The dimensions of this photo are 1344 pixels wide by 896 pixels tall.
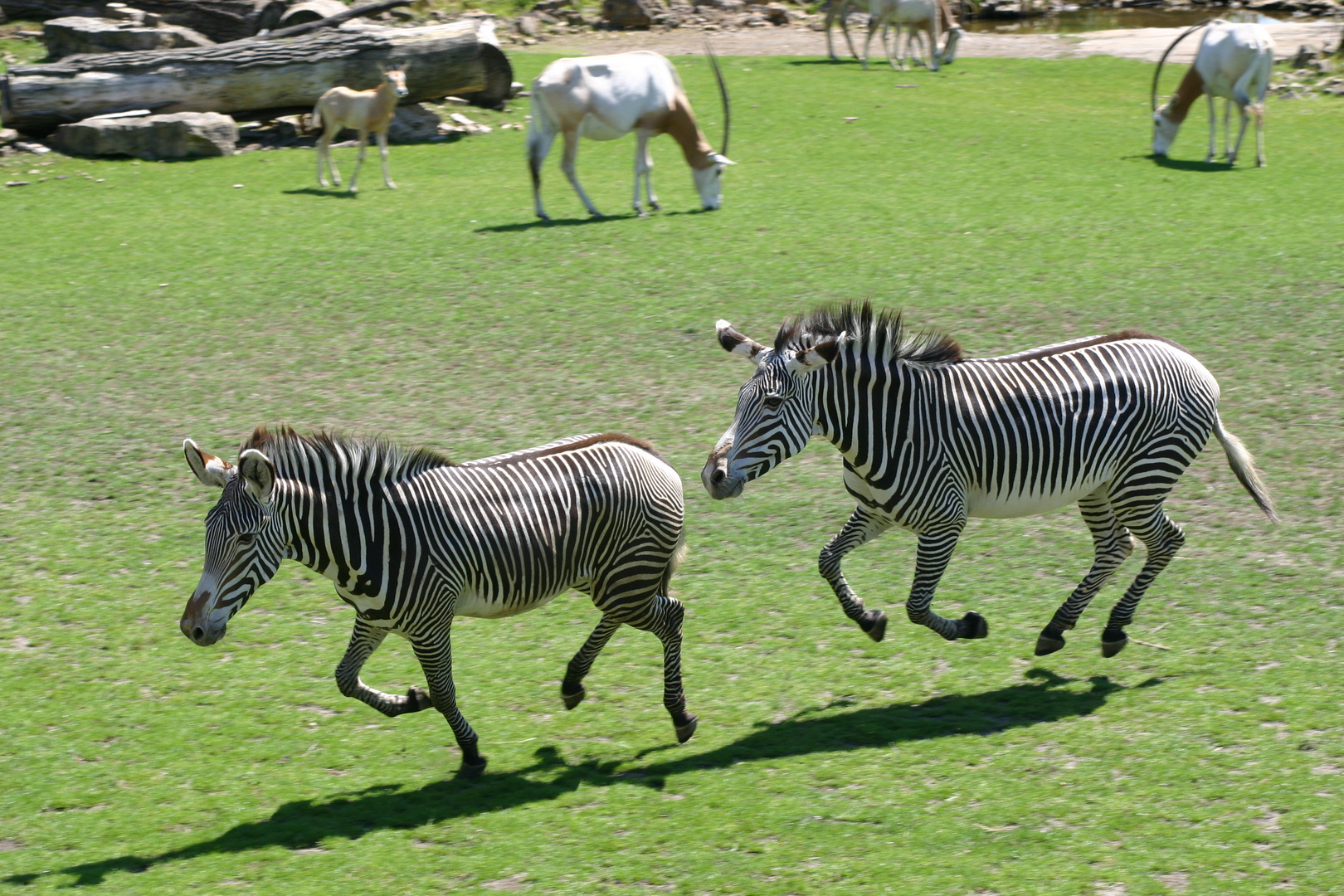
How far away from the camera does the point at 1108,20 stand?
29078mm

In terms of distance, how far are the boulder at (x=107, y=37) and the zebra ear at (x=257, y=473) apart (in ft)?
50.7

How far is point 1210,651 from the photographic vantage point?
20.3ft

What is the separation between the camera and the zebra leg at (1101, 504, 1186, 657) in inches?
243

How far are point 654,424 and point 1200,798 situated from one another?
4823 mm

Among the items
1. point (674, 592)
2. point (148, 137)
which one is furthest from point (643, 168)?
point (674, 592)

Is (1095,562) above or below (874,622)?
above

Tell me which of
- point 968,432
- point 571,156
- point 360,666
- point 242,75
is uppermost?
point 242,75

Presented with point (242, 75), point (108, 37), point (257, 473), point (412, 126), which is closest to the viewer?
point (257, 473)

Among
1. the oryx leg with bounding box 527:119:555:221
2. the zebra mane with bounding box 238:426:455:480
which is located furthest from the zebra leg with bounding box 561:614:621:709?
the oryx leg with bounding box 527:119:555:221

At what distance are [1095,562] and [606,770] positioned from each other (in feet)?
8.76

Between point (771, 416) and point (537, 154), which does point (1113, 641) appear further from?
point (537, 154)

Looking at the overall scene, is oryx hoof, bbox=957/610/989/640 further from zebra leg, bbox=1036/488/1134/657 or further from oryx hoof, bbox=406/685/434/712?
oryx hoof, bbox=406/685/434/712

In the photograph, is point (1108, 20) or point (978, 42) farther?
point (1108, 20)

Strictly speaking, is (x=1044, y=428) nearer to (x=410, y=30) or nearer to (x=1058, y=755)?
(x=1058, y=755)
